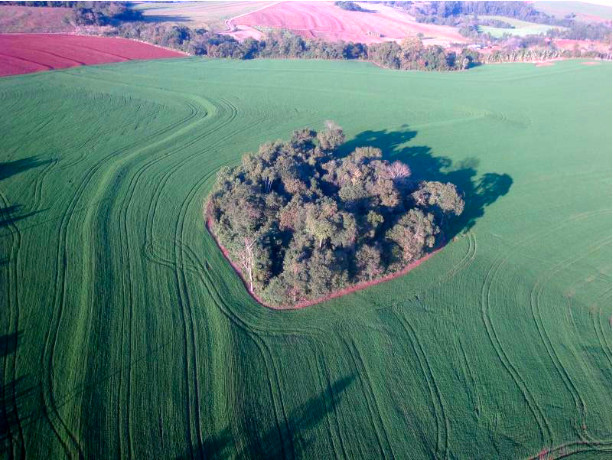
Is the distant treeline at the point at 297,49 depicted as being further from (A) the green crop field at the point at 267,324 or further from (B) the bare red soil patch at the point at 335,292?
(B) the bare red soil patch at the point at 335,292

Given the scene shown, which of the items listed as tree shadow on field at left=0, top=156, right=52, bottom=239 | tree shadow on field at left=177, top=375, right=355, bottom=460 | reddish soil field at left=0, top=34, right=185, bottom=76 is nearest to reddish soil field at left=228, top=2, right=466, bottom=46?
reddish soil field at left=0, top=34, right=185, bottom=76

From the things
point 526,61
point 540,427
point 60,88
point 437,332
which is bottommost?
point 540,427

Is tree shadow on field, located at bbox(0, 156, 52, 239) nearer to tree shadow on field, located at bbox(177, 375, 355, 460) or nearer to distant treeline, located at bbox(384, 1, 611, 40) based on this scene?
tree shadow on field, located at bbox(177, 375, 355, 460)

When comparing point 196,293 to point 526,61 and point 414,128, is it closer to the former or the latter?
point 414,128

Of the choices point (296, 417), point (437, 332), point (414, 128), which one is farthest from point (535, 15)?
point (296, 417)

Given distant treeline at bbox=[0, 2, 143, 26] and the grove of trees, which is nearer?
the grove of trees

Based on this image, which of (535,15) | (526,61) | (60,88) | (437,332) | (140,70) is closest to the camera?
(437,332)
